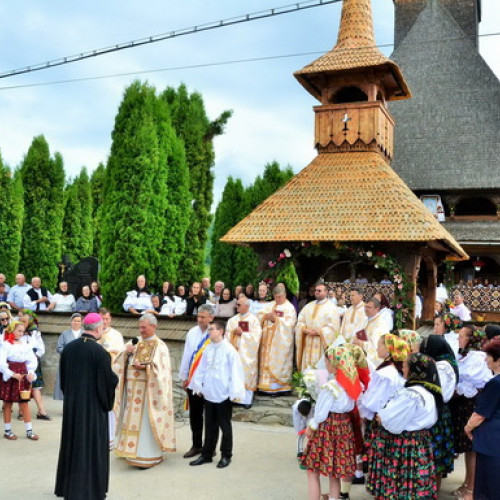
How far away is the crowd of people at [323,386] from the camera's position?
18.0ft

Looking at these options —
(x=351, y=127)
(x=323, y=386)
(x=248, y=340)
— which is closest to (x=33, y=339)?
(x=248, y=340)

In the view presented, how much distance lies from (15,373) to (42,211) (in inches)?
642

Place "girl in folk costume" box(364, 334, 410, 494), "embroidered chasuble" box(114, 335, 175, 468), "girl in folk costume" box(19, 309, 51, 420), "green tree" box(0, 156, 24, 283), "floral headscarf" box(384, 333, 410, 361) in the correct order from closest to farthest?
"girl in folk costume" box(364, 334, 410, 494) < "floral headscarf" box(384, 333, 410, 361) < "embroidered chasuble" box(114, 335, 175, 468) < "girl in folk costume" box(19, 309, 51, 420) < "green tree" box(0, 156, 24, 283)

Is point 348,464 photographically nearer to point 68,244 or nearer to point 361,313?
point 361,313

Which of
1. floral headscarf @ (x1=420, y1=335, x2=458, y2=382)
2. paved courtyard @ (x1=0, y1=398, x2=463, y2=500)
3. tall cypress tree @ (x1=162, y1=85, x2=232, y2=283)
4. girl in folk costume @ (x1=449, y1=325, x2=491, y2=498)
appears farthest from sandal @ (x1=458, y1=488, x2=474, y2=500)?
tall cypress tree @ (x1=162, y1=85, x2=232, y2=283)

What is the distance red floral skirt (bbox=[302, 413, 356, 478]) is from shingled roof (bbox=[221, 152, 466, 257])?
19.9ft

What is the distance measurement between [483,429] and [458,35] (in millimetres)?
22089

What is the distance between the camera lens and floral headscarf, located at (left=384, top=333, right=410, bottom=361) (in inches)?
221

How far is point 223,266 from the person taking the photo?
23625 millimetres

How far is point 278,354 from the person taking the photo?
10469 millimetres

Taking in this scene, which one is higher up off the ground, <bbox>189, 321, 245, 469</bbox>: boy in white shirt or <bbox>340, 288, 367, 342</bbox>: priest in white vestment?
<bbox>340, 288, 367, 342</bbox>: priest in white vestment

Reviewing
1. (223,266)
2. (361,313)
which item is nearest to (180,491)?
(361,313)

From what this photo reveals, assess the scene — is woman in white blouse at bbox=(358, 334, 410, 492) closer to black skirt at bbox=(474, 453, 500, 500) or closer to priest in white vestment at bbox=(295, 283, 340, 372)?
black skirt at bbox=(474, 453, 500, 500)

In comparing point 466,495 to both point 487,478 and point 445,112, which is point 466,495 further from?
point 445,112
